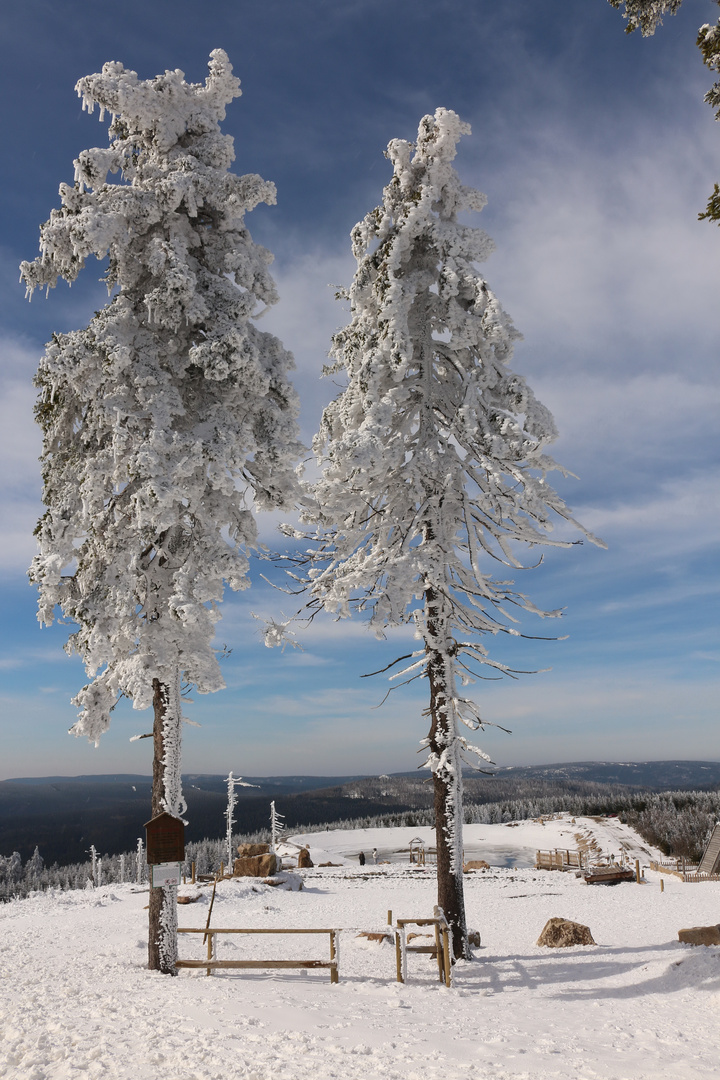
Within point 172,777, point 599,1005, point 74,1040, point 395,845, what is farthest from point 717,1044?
point 395,845

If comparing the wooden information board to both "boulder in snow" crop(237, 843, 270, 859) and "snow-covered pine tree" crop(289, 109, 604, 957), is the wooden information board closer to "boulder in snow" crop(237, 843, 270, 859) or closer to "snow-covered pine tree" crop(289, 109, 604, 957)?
"snow-covered pine tree" crop(289, 109, 604, 957)

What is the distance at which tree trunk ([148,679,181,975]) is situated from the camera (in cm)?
1056

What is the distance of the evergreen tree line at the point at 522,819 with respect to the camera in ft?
183

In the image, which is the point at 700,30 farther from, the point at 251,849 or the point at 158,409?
the point at 251,849

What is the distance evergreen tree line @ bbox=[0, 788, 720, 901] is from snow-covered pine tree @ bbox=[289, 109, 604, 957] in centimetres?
3188

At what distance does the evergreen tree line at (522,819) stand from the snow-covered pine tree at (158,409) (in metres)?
32.0

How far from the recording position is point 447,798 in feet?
38.9

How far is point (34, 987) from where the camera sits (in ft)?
30.1

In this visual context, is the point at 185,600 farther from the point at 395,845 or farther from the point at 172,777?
the point at 395,845

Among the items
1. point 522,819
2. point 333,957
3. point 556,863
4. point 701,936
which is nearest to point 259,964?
point 333,957

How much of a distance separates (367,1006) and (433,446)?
377 inches

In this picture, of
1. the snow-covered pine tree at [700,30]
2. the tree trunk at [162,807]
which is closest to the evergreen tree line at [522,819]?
the tree trunk at [162,807]

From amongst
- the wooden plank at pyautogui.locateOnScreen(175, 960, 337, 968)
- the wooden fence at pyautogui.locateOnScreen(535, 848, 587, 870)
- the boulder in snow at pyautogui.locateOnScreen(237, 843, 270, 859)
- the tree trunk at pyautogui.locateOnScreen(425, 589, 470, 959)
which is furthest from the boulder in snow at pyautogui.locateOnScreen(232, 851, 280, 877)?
the wooden plank at pyautogui.locateOnScreen(175, 960, 337, 968)

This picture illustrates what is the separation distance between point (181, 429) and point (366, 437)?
357 cm
